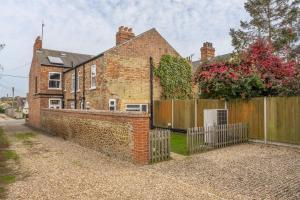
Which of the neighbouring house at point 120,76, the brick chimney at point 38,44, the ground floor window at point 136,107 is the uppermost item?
the brick chimney at point 38,44

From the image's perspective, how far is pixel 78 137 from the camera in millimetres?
15312

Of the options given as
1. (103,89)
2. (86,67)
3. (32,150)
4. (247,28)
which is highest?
(247,28)

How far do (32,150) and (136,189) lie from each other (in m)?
8.85

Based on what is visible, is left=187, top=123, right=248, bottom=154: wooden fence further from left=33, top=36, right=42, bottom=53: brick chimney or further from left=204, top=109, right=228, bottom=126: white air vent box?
left=33, top=36, right=42, bottom=53: brick chimney

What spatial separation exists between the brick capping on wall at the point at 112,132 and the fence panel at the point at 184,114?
7.33m

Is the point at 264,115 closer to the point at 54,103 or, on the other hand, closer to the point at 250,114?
the point at 250,114

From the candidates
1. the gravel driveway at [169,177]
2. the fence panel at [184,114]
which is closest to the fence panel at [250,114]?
the gravel driveway at [169,177]

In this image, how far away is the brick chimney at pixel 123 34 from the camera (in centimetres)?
2178

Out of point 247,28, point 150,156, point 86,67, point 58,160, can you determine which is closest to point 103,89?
point 86,67

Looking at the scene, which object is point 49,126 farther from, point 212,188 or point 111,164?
point 212,188

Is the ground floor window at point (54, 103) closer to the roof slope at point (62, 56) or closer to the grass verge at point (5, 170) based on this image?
the roof slope at point (62, 56)

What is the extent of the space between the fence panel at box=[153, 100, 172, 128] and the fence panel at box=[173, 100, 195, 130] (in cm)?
69

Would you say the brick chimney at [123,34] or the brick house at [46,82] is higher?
the brick chimney at [123,34]

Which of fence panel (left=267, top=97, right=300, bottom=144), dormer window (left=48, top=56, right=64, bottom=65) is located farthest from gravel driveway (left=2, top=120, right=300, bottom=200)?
dormer window (left=48, top=56, right=64, bottom=65)
